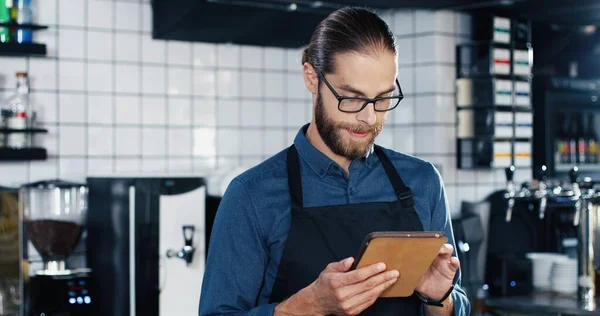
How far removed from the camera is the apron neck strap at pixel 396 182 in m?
1.82

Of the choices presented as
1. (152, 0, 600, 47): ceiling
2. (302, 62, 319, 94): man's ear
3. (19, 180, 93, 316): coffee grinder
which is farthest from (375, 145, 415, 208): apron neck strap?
(152, 0, 600, 47): ceiling

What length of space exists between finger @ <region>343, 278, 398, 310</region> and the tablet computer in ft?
0.10

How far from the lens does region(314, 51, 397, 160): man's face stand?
66.0 inches

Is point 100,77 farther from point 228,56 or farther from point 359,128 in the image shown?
point 359,128

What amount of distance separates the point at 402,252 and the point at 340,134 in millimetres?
308

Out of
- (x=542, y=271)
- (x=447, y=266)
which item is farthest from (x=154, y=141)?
(x=447, y=266)

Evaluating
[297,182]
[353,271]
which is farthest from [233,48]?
[353,271]

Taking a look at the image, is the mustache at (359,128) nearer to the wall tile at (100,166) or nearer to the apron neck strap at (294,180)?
the apron neck strap at (294,180)

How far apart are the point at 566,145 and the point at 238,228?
4047mm

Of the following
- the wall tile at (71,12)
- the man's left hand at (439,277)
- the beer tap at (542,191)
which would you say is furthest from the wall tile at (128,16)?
the man's left hand at (439,277)

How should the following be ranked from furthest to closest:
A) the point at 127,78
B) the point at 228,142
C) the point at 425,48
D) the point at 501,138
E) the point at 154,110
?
the point at 501,138 → the point at 425,48 → the point at 228,142 → the point at 154,110 → the point at 127,78

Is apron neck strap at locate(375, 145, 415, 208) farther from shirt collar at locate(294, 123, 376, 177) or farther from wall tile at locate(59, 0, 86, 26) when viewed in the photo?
wall tile at locate(59, 0, 86, 26)

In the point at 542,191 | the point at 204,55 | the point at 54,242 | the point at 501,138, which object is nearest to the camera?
the point at 54,242

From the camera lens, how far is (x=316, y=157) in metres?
1.82
